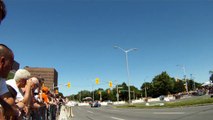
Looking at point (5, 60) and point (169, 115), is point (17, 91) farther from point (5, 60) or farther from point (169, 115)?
point (169, 115)

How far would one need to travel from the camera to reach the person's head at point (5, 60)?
2.68 meters

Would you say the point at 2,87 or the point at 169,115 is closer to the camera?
the point at 2,87

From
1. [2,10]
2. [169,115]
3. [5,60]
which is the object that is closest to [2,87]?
[5,60]

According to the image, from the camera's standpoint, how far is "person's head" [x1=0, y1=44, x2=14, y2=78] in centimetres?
268

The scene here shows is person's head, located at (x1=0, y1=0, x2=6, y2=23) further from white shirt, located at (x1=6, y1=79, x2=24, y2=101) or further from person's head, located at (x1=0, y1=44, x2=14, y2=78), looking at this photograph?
white shirt, located at (x1=6, y1=79, x2=24, y2=101)

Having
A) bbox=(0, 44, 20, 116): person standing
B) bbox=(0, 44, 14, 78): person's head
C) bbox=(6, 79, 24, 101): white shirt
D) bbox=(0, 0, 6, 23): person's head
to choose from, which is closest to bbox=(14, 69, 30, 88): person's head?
bbox=(6, 79, 24, 101): white shirt

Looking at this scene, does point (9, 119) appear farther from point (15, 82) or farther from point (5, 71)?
point (15, 82)

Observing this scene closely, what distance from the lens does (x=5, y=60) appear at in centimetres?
271

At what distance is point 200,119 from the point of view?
13.1 m

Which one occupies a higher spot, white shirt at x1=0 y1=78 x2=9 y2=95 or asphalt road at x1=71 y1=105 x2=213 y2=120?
white shirt at x1=0 y1=78 x2=9 y2=95

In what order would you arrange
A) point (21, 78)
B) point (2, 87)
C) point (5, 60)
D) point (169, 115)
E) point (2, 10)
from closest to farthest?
point (2, 10)
point (5, 60)
point (2, 87)
point (21, 78)
point (169, 115)

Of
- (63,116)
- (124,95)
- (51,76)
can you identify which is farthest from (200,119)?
(124,95)

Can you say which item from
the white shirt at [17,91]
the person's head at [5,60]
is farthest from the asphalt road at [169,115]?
the person's head at [5,60]

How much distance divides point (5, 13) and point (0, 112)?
3.23 ft
